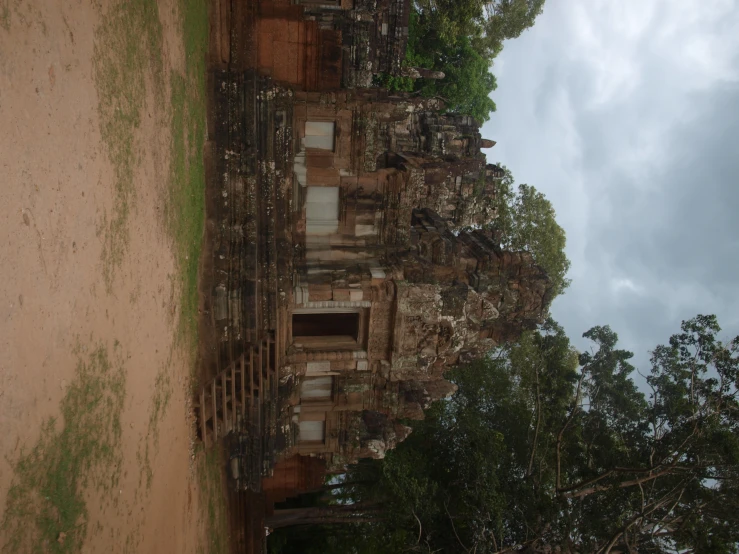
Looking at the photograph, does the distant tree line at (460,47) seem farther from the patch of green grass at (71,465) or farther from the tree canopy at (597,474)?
the patch of green grass at (71,465)

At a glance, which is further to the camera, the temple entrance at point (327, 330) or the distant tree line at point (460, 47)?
the distant tree line at point (460, 47)

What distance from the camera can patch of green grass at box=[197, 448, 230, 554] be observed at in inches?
448

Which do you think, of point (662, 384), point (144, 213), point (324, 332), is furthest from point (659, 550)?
point (144, 213)

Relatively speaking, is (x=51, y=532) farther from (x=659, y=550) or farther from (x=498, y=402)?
(x=498, y=402)

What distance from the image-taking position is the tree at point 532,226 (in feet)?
82.0

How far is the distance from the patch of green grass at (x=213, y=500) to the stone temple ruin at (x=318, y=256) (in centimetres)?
57

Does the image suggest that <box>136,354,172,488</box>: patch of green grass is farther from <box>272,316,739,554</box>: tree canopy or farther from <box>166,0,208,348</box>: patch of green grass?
<box>272,316,739,554</box>: tree canopy

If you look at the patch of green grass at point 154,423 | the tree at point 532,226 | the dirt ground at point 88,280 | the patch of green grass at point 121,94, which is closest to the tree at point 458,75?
the tree at point 532,226

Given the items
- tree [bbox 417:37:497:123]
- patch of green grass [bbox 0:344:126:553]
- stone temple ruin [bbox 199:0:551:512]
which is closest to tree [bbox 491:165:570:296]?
tree [bbox 417:37:497:123]

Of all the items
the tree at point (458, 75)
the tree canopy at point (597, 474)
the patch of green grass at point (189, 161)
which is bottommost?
the tree canopy at point (597, 474)

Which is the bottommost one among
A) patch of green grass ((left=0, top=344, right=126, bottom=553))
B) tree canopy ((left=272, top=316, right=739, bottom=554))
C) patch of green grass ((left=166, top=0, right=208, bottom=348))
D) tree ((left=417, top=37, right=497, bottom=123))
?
tree canopy ((left=272, top=316, right=739, bottom=554))

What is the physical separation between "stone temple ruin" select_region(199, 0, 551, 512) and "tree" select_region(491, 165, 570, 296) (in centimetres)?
1153

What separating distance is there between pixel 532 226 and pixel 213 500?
741 inches

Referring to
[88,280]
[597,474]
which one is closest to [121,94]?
[88,280]
